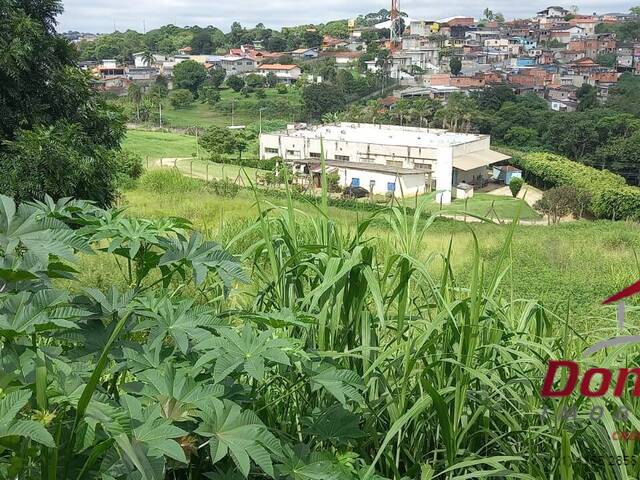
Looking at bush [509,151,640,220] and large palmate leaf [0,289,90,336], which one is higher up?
large palmate leaf [0,289,90,336]

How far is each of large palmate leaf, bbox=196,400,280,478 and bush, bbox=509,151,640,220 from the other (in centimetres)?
1998

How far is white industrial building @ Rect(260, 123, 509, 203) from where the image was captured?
2214cm

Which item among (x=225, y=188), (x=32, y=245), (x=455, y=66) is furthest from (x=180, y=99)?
(x=32, y=245)

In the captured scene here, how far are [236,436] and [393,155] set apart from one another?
24.0 metres

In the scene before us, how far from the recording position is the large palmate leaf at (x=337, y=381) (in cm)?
94

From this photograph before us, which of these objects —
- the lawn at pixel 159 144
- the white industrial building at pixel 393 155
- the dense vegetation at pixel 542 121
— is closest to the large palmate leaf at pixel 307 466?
the white industrial building at pixel 393 155

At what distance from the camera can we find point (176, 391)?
0.87 m

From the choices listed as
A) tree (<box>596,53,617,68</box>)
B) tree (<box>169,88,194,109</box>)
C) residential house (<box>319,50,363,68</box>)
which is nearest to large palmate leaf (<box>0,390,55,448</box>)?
tree (<box>169,88,194,109</box>)

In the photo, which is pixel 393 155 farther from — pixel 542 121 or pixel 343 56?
pixel 343 56

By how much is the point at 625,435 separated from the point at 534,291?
358cm

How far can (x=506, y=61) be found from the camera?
6975 centimetres

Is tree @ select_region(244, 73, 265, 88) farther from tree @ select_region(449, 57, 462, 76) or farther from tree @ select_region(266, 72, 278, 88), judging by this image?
tree @ select_region(449, 57, 462, 76)

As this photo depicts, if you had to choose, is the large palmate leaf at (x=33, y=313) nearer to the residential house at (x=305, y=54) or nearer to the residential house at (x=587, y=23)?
the residential house at (x=305, y=54)

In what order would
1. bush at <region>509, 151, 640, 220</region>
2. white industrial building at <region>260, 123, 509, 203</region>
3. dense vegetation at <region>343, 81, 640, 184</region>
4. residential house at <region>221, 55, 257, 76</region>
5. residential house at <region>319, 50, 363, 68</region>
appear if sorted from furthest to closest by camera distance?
1. residential house at <region>319, 50, 363, 68</region>
2. residential house at <region>221, 55, 257, 76</region>
3. dense vegetation at <region>343, 81, 640, 184</region>
4. white industrial building at <region>260, 123, 509, 203</region>
5. bush at <region>509, 151, 640, 220</region>
